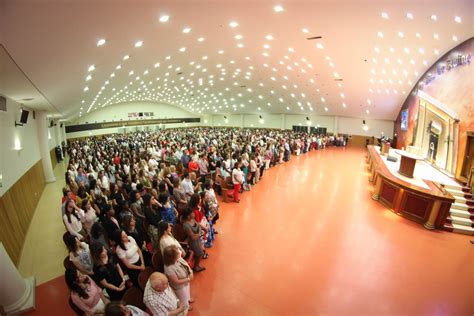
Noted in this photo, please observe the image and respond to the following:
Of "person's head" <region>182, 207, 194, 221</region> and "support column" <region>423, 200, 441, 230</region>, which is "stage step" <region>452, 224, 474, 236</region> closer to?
"support column" <region>423, 200, 441, 230</region>

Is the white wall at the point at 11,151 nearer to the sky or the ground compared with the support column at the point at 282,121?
nearer to the ground

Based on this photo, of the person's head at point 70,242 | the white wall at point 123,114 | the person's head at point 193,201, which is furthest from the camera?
the white wall at point 123,114

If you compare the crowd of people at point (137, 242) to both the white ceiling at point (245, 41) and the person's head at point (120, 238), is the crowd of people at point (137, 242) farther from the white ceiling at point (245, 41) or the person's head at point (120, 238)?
the white ceiling at point (245, 41)

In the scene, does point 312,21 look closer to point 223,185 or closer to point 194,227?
point 223,185

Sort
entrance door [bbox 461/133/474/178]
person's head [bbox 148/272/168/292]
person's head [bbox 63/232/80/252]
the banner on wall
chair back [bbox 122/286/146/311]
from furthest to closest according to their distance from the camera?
the banner on wall
entrance door [bbox 461/133/474/178]
person's head [bbox 63/232/80/252]
chair back [bbox 122/286/146/311]
person's head [bbox 148/272/168/292]

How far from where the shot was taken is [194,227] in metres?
4.13

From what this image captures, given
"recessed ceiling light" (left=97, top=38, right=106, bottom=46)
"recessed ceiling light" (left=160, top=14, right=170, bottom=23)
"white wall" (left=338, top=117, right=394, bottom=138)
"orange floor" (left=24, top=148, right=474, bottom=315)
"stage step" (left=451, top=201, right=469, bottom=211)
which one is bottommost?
"orange floor" (left=24, top=148, right=474, bottom=315)

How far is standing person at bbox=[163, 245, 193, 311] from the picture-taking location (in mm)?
2927

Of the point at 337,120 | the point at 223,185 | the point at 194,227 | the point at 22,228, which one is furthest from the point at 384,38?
the point at 337,120

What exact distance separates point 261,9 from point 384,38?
19.6ft

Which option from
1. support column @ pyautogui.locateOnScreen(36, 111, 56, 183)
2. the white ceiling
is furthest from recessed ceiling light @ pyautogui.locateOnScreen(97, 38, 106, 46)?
support column @ pyautogui.locateOnScreen(36, 111, 56, 183)

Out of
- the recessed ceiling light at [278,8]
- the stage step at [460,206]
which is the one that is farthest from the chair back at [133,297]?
the stage step at [460,206]

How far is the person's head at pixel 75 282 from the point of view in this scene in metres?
2.56

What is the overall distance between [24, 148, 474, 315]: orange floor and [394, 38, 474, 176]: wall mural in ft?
15.8
